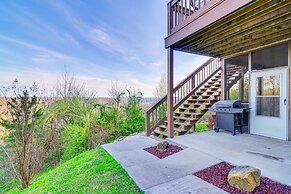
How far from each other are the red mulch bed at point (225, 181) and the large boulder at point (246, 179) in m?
0.06

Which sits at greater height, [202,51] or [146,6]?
[146,6]

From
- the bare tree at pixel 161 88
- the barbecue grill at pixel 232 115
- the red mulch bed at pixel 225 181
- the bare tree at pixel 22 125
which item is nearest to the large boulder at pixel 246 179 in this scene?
the red mulch bed at pixel 225 181

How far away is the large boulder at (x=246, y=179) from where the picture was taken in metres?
1.99

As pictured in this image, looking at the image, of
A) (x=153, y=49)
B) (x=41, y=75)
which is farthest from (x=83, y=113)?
(x=153, y=49)

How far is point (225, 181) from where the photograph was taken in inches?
88.0

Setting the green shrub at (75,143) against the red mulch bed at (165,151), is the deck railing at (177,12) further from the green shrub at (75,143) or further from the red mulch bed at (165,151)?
the green shrub at (75,143)

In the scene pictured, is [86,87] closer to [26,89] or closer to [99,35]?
[99,35]

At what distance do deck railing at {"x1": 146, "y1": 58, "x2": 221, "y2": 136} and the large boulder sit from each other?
3.22 meters

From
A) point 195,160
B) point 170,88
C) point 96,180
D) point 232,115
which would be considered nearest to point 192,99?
point 232,115

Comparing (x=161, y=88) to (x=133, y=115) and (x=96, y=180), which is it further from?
(x=96, y=180)

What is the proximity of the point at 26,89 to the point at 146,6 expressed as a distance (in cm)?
690

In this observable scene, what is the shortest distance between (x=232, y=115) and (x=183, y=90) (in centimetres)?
189

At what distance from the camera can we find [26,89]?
14.1ft

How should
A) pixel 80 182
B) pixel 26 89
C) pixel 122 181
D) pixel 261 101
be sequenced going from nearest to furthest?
pixel 122 181 < pixel 80 182 < pixel 26 89 < pixel 261 101
